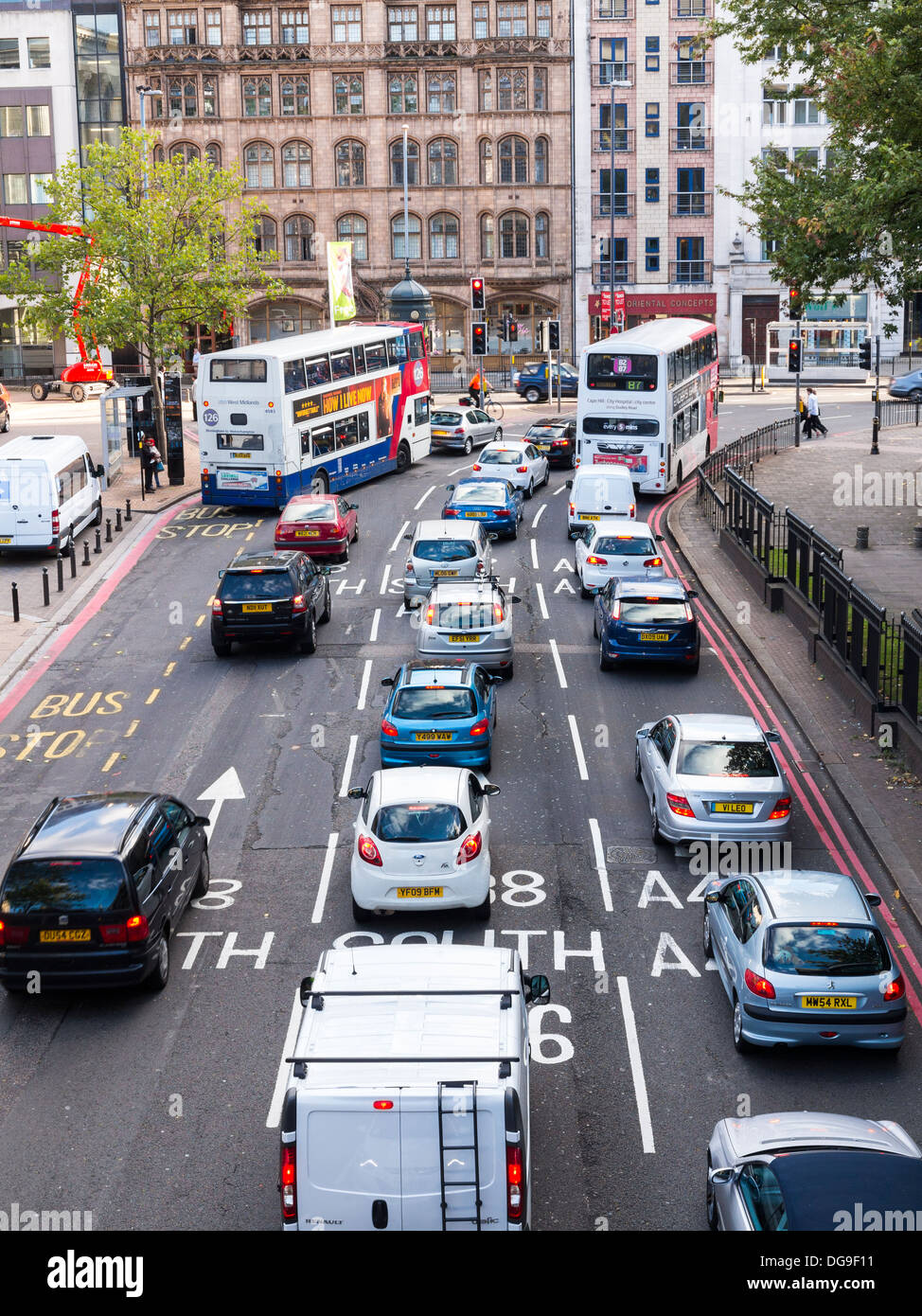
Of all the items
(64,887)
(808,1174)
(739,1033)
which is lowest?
(739,1033)

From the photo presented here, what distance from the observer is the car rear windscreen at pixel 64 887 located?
48.0 feet

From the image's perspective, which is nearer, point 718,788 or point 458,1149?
point 458,1149

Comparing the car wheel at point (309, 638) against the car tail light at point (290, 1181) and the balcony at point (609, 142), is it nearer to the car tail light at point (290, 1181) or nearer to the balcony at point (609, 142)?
the car tail light at point (290, 1181)

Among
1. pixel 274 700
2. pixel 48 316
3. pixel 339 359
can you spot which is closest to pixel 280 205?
pixel 48 316

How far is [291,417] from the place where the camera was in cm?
3847

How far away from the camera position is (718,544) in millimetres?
36875

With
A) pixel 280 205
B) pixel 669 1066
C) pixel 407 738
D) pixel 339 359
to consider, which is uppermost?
pixel 280 205

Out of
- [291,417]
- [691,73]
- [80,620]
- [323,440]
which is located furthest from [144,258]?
[691,73]

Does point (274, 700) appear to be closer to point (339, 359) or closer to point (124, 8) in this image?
point (339, 359)

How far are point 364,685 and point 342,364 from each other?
1761 cm

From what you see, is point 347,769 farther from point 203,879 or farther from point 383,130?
point 383,130

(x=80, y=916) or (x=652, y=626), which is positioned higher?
(x=652, y=626)

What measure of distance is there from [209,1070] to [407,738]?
733 cm
